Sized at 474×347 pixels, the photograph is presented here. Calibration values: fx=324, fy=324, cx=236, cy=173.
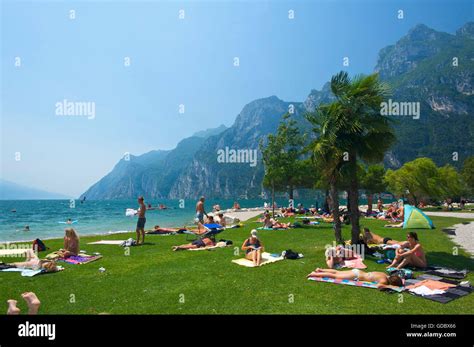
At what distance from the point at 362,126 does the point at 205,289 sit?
9.51 m

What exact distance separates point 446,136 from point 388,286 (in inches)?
7240

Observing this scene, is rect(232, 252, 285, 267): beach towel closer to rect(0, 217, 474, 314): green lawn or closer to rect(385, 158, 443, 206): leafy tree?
rect(0, 217, 474, 314): green lawn

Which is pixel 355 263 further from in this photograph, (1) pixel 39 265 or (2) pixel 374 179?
(2) pixel 374 179

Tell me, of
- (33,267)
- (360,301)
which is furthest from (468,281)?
(33,267)

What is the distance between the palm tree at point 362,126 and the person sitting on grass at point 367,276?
4818mm

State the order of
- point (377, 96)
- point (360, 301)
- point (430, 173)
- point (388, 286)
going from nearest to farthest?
point (360, 301), point (388, 286), point (377, 96), point (430, 173)

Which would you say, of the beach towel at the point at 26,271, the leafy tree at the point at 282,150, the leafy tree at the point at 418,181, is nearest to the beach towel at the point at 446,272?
the beach towel at the point at 26,271

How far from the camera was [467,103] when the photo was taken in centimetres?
18575

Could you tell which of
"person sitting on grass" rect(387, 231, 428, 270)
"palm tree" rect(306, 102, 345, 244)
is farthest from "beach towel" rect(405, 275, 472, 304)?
"palm tree" rect(306, 102, 345, 244)

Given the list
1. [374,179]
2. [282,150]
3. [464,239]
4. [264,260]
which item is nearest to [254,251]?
[264,260]
